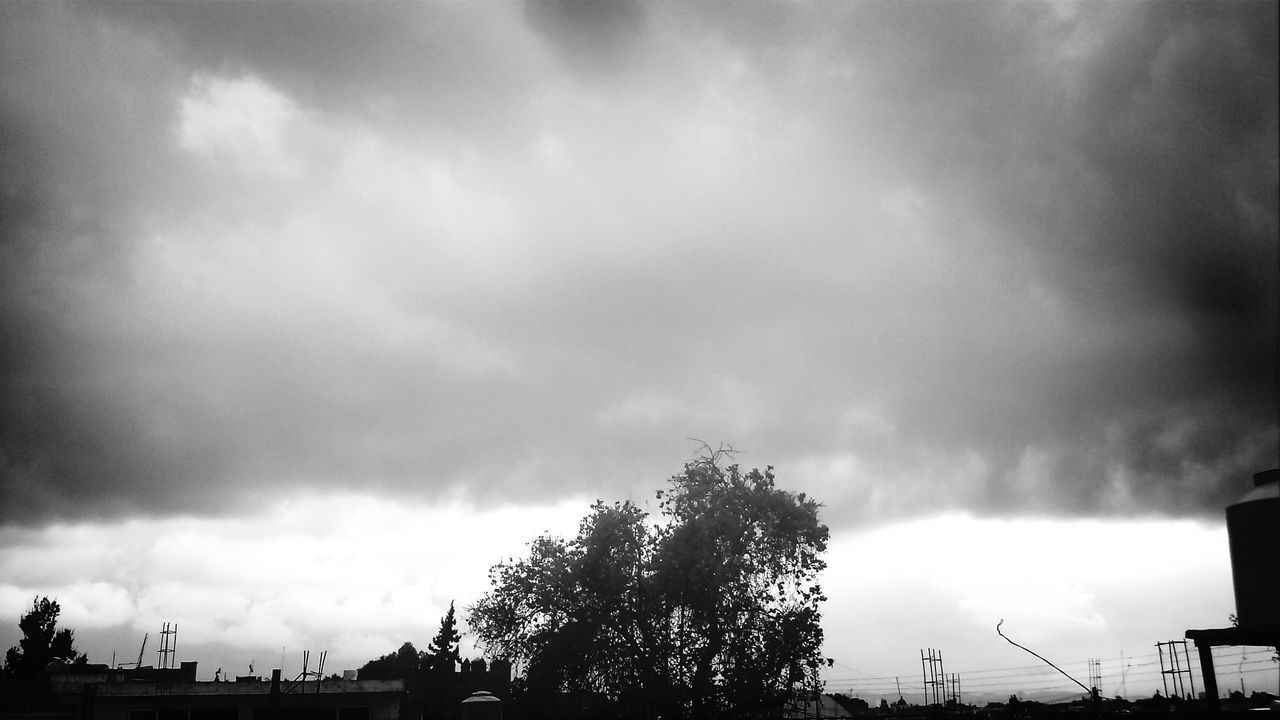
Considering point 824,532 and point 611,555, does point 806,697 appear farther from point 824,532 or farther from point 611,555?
point 611,555

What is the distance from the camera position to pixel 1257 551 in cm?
1541

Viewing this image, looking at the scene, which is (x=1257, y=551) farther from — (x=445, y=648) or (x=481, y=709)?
(x=445, y=648)

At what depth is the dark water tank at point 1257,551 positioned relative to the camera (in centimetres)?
1496

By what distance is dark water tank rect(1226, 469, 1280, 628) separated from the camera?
49.1 feet

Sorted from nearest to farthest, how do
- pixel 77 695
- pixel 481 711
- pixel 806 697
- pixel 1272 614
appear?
pixel 1272 614, pixel 481 711, pixel 806 697, pixel 77 695

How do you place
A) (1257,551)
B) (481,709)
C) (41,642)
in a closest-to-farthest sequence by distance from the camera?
(1257,551), (481,709), (41,642)

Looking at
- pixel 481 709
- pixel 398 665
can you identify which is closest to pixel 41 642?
pixel 398 665

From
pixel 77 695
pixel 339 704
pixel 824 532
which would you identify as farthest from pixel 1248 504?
pixel 77 695

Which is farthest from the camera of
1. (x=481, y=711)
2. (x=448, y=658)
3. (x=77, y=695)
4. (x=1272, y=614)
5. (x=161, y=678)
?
(x=448, y=658)

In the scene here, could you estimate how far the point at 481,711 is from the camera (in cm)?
3175

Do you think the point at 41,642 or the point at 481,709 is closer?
the point at 481,709

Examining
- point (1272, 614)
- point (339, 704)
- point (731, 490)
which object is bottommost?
point (339, 704)

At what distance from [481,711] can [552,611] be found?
20.0ft

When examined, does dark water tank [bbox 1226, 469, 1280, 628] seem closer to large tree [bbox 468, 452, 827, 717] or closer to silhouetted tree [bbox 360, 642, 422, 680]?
large tree [bbox 468, 452, 827, 717]
